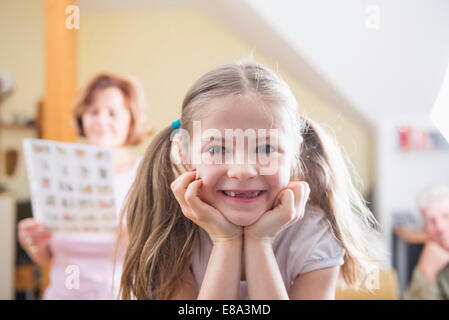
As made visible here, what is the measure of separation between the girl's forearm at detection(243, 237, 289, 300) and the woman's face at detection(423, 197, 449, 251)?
819 mm

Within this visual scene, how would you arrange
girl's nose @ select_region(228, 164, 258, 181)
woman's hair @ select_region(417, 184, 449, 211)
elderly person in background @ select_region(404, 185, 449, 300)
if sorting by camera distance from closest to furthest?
1. girl's nose @ select_region(228, 164, 258, 181)
2. elderly person in background @ select_region(404, 185, 449, 300)
3. woman's hair @ select_region(417, 184, 449, 211)

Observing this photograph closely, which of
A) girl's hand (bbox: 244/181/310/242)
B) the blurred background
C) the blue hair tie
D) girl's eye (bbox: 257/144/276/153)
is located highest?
the blurred background

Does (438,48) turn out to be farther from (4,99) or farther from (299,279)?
(4,99)

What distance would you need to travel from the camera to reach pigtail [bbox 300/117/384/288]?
0.63m

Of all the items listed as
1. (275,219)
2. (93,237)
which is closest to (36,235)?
(93,237)

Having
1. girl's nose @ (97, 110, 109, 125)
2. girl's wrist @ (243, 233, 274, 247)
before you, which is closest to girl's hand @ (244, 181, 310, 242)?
girl's wrist @ (243, 233, 274, 247)

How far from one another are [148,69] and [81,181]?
381mm

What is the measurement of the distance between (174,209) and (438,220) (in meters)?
0.93

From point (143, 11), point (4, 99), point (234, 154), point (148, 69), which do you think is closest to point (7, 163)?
point (4, 99)

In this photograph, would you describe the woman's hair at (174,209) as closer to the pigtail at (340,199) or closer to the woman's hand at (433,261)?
the pigtail at (340,199)

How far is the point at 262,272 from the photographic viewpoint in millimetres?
523

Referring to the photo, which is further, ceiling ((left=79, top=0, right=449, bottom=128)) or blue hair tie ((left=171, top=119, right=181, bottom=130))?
ceiling ((left=79, top=0, right=449, bottom=128))

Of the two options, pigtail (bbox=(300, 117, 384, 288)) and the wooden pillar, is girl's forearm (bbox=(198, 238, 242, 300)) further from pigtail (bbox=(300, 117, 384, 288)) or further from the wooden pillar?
the wooden pillar

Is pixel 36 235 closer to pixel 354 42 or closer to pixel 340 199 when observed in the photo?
pixel 340 199
